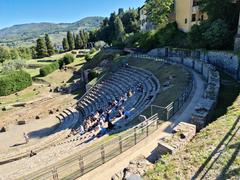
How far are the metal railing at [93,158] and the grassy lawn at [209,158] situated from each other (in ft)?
9.05

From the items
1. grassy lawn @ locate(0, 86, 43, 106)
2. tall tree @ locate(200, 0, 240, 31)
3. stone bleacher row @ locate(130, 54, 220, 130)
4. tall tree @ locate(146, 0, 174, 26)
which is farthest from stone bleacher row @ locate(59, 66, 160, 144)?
tall tree @ locate(146, 0, 174, 26)

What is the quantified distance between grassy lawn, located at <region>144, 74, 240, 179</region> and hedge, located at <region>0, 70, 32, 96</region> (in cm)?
4147

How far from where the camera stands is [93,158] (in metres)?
10.5

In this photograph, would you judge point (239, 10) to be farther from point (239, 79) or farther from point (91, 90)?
point (91, 90)

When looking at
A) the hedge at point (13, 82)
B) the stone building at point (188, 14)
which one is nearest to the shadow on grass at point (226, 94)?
the stone building at point (188, 14)

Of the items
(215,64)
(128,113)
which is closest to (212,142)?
(128,113)

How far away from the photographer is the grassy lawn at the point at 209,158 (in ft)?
25.1

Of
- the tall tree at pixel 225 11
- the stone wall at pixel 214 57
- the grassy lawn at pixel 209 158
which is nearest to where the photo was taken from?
the grassy lawn at pixel 209 158

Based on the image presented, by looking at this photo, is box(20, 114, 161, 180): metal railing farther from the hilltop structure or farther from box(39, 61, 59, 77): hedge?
box(39, 61, 59, 77): hedge

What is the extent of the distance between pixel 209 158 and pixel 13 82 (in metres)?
43.7

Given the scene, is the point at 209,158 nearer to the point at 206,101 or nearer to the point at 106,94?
the point at 206,101

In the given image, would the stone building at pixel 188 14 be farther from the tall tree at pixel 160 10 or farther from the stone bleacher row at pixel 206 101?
the stone bleacher row at pixel 206 101

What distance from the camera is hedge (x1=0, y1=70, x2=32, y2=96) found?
1703 inches

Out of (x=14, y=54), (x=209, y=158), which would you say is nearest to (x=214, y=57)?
(x=209, y=158)
